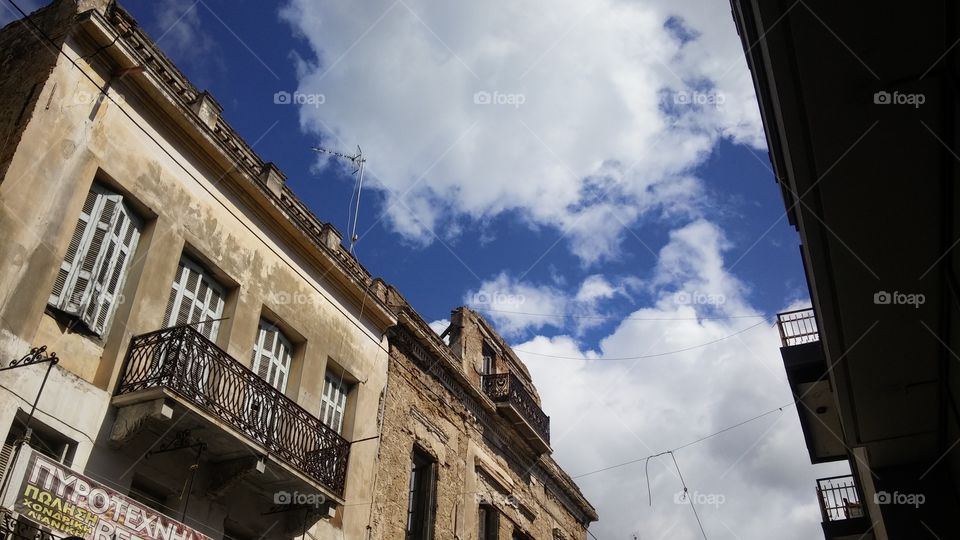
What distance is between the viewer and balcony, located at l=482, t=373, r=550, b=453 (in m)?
17.1

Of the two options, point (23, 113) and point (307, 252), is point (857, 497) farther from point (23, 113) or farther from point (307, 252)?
point (23, 113)

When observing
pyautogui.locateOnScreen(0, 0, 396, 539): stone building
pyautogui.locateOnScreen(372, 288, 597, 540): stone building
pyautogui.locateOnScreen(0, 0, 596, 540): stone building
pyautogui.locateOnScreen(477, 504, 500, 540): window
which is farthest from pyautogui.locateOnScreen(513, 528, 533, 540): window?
pyautogui.locateOnScreen(0, 0, 396, 539): stone building

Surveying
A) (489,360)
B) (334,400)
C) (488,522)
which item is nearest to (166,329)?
(334,400)

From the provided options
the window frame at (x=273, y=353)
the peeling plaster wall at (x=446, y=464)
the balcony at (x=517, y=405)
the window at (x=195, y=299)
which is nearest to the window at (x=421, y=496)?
the peeling plaster wall at (x=446, y=464)

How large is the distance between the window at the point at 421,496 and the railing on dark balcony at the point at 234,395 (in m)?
3.02

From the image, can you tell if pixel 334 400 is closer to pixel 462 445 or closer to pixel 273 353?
pixel 273 353

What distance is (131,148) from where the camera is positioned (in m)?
9.89

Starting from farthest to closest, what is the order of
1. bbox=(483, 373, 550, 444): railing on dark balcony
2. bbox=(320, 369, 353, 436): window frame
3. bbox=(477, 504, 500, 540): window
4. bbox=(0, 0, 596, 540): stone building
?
bbox=(483, 373, 550, 444): railing on dark balcony, bbox=(477, 504, 500, 540): window, bbox=(320, 369, 353, 436): window frame, bbox=(0, 0, 596, 540): stone building

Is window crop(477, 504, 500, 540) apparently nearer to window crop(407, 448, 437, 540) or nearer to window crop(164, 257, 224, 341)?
window crop(407, 448, 437, 540)

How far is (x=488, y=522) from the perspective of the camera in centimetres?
1614

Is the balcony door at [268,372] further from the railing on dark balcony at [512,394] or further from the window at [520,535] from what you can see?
the window at [520,535]

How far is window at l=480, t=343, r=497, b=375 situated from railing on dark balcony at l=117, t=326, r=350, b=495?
7.39 m

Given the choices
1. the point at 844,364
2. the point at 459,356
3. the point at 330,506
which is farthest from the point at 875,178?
the point at 459,356

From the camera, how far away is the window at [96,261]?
8.70 m
